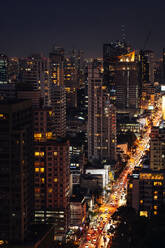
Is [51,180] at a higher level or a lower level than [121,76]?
lower

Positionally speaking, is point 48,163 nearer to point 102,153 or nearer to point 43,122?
point 43,122

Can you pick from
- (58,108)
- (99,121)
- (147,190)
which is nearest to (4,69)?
(58,108)

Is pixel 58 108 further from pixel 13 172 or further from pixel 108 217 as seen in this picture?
pixel 13 172

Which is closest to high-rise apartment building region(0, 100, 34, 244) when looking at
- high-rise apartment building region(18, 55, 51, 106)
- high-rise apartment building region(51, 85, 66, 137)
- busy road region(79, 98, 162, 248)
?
busy road region(79, 98, 162, 248)

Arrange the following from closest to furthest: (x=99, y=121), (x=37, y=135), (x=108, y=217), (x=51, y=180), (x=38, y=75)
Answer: (x=51, y=180) → (x=37, y=135) → (x=108, y=217) → (x=99, y=121) → (x=38, y=75)

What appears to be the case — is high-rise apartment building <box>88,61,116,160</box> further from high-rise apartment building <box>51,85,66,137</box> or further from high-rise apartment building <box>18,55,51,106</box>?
high-rise apartment building <box>18,55,51,106</box>
